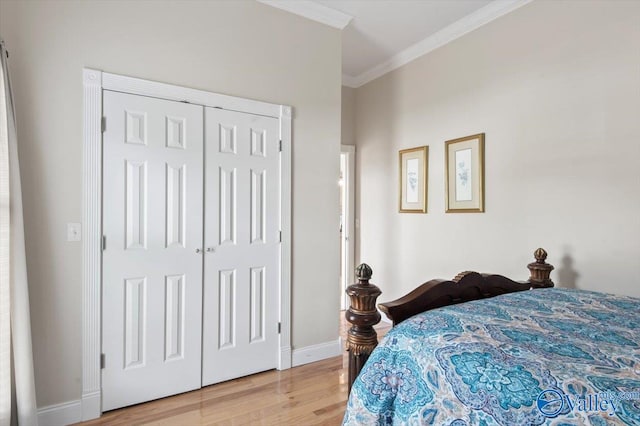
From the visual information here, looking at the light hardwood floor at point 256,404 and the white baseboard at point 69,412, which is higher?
the white baseboard at point 69,412

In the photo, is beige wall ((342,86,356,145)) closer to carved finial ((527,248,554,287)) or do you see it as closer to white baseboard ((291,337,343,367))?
white baseboard ((291,337,343,367))

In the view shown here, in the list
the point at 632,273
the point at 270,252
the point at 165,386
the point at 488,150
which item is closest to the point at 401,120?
the point at 488,150

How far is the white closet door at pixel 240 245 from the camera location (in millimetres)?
2439

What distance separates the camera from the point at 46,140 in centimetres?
196

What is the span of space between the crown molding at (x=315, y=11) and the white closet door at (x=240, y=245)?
940 millimetres

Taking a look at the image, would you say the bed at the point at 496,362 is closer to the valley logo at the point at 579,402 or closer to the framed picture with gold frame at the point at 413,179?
the valley logo at the point at 579,402

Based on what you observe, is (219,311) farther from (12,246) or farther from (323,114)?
(323,114)

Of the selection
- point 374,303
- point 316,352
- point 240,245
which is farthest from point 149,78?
point 316,352

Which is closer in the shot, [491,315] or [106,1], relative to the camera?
[491,315]

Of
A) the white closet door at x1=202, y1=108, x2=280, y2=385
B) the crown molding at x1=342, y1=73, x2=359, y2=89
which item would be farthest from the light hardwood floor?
the crown molding at x1=342, y1=73, x2=359, y2=89

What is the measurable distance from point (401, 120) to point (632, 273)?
7.96ft

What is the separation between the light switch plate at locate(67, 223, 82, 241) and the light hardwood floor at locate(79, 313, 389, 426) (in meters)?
1.10

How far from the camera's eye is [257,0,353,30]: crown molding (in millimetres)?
2733

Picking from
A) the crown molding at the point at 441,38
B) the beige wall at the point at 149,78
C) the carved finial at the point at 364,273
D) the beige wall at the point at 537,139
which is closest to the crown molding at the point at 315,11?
the beige wall at the point at 149,78
